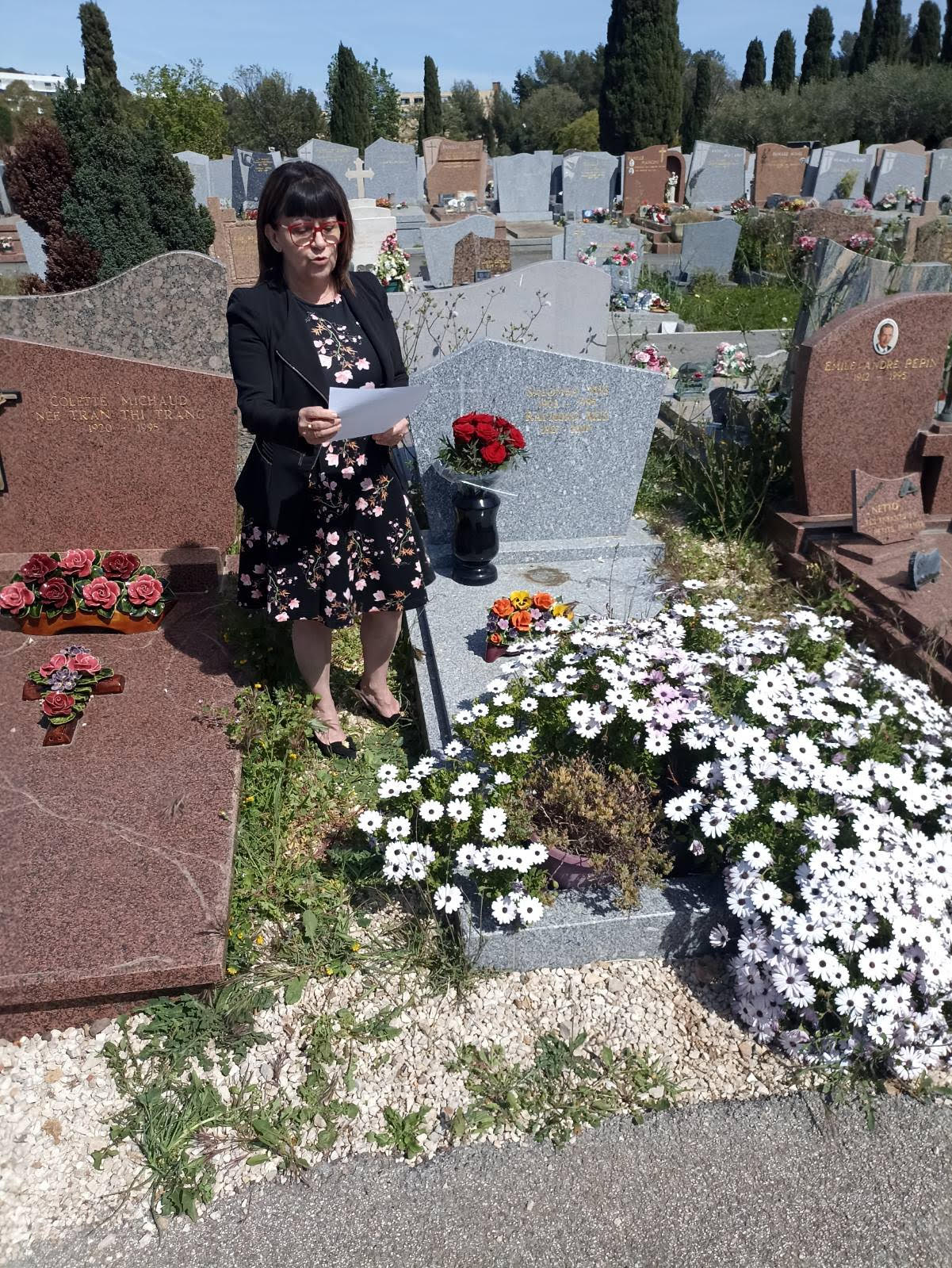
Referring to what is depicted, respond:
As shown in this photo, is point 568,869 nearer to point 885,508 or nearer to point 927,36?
point 885,508

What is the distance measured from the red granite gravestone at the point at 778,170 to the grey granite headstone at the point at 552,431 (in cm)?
1954

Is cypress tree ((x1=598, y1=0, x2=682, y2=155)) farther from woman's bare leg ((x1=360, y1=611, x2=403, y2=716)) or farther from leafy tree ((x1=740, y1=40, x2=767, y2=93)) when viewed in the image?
woman's bare leg ((x1=360, y1=611, x2=403, y2=716))

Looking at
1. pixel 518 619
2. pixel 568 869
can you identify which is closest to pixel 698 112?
pixel 518 619

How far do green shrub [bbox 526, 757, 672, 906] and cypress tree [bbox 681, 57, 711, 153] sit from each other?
120ft

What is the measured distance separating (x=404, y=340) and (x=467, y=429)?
2631mm

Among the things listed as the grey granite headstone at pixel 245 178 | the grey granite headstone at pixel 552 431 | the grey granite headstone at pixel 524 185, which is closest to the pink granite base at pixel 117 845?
the grey granite headstone at pixel 552 431

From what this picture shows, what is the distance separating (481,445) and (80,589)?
2.08m

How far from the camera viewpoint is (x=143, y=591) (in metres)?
3.95

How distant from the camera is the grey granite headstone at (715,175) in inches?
834

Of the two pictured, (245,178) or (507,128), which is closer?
(245,178)

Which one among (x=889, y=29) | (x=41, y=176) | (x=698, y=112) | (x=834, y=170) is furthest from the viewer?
(x=889, y=29)

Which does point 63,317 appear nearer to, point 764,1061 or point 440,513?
point 440,513

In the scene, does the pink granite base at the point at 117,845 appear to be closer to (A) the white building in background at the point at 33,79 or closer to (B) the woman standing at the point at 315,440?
(B) the woman standing at the point at 315,440

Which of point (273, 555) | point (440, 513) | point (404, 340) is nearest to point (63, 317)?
point (404, 340)
